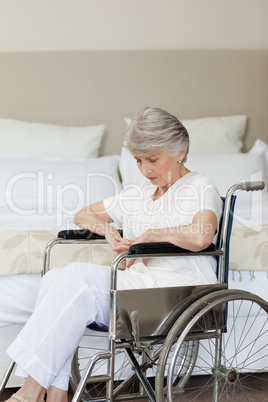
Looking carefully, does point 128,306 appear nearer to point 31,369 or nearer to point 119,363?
point 31,369

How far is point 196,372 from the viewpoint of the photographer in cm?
253

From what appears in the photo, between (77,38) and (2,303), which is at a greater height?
(77,38)

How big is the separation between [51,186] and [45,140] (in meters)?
0.49

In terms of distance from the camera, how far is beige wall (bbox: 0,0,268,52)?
395 cm

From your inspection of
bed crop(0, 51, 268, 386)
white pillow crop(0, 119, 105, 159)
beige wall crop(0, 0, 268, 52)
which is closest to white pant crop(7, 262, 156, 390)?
bed crop(0, 51, 268, 386)

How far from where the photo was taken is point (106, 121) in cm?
405

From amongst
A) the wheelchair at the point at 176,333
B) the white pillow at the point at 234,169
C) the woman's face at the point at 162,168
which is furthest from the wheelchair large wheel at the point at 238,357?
the white pillow at the point at 234,169

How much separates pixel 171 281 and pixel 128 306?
237mm

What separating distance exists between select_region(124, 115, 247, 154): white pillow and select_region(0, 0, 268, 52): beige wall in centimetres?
60

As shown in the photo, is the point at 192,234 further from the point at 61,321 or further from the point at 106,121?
the point at 106,121

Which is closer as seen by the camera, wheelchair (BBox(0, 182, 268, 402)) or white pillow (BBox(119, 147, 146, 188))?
wheelchair (BBox(0, 182, 268, 402))

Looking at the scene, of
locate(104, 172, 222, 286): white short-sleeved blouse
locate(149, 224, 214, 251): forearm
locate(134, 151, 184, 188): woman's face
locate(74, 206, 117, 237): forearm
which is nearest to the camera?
locate(149, 224, 214, 251): forearm

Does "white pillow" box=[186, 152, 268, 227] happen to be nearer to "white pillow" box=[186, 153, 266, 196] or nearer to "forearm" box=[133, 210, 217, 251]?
"white pillow" box=[186, 153, 266, 196]

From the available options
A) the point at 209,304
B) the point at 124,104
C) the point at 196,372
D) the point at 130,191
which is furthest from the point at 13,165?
the point at 209,304
